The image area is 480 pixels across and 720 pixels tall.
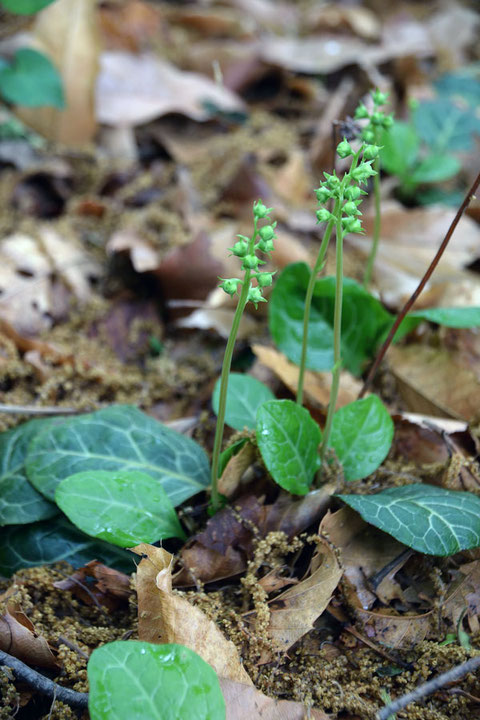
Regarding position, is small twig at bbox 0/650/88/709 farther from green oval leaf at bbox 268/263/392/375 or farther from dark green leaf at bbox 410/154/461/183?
dark green leaf at bbox 410/154/461/183

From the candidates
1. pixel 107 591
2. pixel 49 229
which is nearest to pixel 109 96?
pixel 49 229

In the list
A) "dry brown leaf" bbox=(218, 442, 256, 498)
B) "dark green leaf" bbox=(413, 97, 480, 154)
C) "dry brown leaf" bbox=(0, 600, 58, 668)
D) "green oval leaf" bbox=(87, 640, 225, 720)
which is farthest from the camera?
"dark green leaf" bbox=(413, 97, 480, 154)

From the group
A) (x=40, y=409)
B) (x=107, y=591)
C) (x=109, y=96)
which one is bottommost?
(x=107, y=591)

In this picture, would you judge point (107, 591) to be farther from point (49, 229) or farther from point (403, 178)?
point (403, 178)

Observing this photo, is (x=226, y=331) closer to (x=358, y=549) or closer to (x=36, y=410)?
(x=36, y=410)

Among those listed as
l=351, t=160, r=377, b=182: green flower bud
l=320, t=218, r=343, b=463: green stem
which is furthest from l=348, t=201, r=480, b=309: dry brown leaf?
l=351, t=160, r=377, b=182: green flower bud

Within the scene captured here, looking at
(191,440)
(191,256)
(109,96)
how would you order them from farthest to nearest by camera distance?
(109,96) < (191,256) < (191,440)
